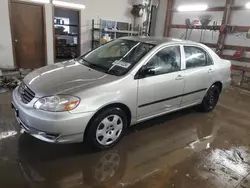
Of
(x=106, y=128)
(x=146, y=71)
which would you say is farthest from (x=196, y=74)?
(x=106, y=128)

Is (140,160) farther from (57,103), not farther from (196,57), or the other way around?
(196,57)

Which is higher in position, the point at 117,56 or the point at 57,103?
the point at 117,56

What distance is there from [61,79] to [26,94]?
40 cm

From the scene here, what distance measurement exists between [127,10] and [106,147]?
6.44m

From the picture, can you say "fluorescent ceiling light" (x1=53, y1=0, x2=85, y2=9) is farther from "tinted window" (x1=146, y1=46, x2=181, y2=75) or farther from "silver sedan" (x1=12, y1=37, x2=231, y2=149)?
"tinted window" (x1=146, y1=46, x2=181, y2=75)

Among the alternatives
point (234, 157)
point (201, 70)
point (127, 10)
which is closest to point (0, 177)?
point (234, 157)

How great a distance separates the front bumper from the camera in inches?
78.7

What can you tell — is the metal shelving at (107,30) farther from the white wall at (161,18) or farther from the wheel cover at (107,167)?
the wheel cover at (107,167)

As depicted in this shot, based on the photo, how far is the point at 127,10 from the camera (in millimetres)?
7676

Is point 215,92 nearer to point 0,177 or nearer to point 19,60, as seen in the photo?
point 0,177

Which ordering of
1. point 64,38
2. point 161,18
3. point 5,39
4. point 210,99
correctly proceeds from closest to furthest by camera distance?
point 210,99 → point 5,39 → point 64,38 → point 161,18

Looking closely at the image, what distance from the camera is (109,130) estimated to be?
2424 mm

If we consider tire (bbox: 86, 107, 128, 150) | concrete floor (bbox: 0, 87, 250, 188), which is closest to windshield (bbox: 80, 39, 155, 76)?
tire (bbox: 86, 107, 128, 150)

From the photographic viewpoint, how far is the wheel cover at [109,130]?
2.34 metres
